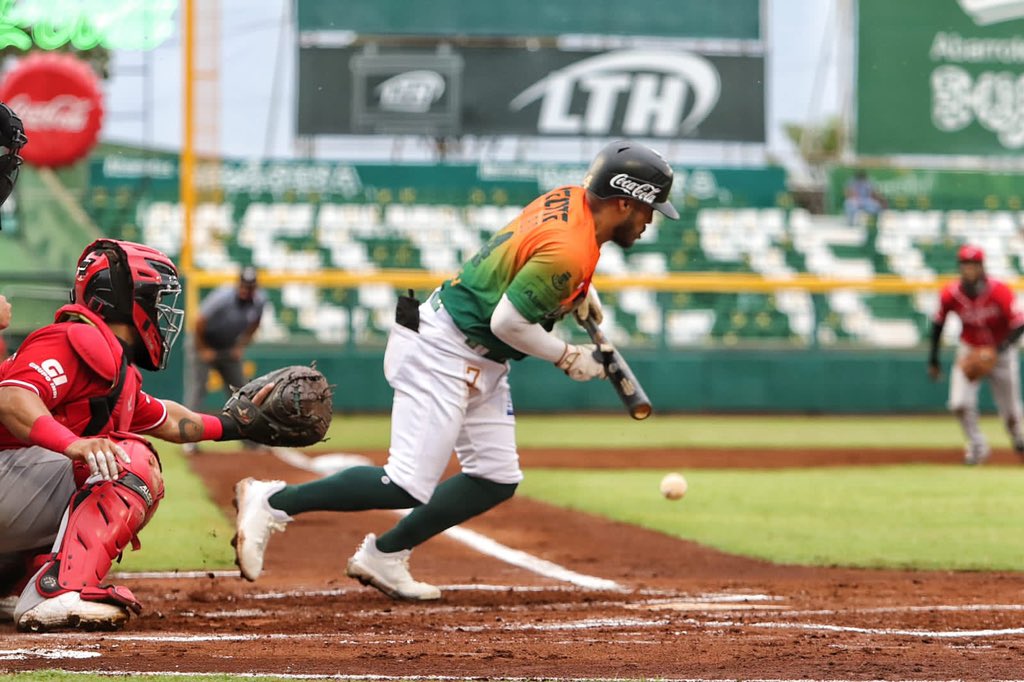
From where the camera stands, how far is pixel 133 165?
24.8 m

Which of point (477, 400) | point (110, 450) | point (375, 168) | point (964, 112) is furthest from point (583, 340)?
point (110, 450)

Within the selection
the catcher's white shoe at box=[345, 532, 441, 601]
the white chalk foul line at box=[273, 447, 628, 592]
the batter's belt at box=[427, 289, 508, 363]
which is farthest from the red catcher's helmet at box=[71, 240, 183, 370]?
the white chalk foul line at box=[273, 447, 628, 592]

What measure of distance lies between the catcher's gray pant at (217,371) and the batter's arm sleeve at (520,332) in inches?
378

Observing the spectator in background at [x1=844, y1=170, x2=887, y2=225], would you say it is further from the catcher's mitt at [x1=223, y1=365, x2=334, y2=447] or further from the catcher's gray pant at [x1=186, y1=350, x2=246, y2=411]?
the catcher's mitt at [x1=223, y1=365, x2=334, y2=447]

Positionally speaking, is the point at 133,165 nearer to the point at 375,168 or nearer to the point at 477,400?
the point at 375,168

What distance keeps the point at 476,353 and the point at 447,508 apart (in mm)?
680

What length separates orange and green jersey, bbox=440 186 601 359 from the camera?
5602 mm

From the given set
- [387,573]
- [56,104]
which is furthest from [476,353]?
[56,104]

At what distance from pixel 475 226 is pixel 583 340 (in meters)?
3.68

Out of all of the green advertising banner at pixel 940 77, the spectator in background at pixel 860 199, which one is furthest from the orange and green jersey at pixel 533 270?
the spectator in background at pixel 860 199

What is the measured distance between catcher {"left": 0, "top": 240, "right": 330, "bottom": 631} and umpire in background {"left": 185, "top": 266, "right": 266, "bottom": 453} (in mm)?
9506

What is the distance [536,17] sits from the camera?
24.4 metres

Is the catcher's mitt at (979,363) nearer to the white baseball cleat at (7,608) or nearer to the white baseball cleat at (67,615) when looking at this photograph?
the white baseball cleat at (7,608)

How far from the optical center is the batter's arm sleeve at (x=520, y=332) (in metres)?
5.62
